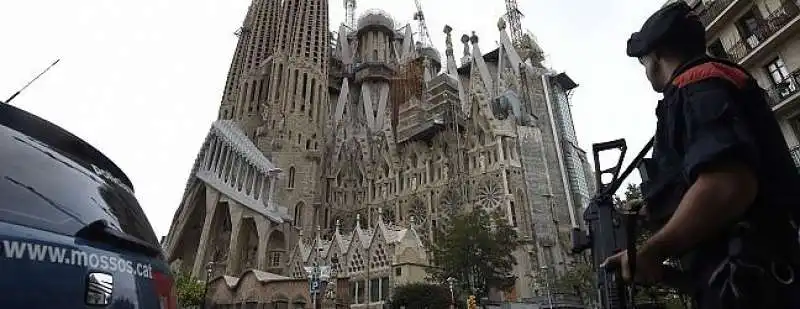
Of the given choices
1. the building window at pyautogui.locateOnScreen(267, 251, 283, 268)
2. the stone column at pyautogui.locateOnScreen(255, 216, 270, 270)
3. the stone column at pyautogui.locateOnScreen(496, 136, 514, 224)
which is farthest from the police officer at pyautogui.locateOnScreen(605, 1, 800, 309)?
the building window at pyautogui.locateOnScreen(267, 251, 283, 268)

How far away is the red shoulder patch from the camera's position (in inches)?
65.4

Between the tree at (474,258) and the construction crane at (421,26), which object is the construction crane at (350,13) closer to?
the construction crane at (421,26)

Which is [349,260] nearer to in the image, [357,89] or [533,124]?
[533,124]

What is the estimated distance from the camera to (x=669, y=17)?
185 centimetres

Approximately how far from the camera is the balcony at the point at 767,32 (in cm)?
1410

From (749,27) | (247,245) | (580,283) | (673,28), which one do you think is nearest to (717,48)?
(749,27)

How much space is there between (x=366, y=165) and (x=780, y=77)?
97.9 feet

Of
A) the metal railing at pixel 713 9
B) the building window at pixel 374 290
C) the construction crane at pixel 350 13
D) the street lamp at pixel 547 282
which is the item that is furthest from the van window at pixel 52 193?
the construction crane at pixel 350 13

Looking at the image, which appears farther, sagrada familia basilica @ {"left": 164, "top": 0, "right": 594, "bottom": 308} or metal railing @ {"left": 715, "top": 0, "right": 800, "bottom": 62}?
sagrada familia basilica @ {"left": 164, "top": 0, "right": 594, "bottom": 308}

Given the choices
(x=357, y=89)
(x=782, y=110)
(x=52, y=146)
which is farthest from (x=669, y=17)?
(x=357, y=89)

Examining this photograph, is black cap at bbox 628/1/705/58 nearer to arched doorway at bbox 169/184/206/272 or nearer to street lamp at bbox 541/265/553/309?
street lamp at bbox 541/265/553/309

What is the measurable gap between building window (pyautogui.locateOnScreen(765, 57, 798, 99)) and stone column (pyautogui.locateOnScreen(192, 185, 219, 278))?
32677 millimetres

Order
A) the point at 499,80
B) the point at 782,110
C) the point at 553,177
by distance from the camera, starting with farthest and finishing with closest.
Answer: the point at 499,80 → the point at 553,177 → the point at 782,110

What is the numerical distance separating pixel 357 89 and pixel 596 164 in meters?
50.3
